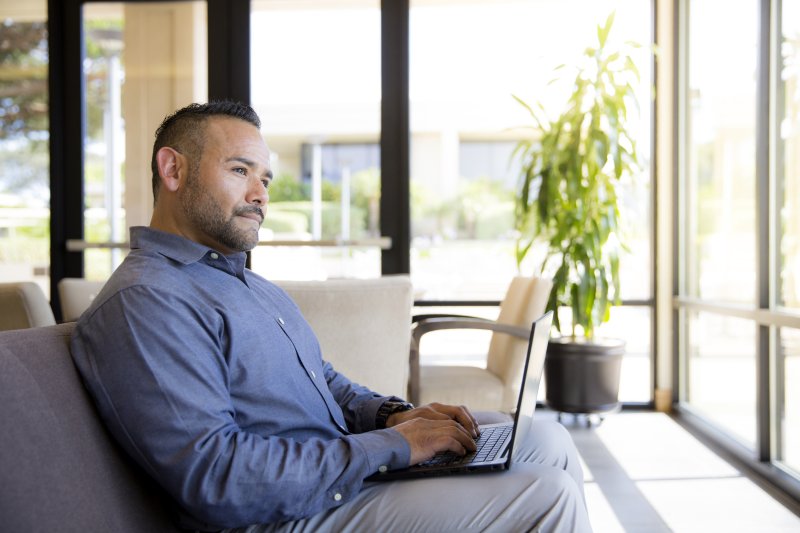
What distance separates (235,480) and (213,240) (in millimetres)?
530

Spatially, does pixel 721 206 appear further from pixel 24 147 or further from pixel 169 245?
pixel 24 147

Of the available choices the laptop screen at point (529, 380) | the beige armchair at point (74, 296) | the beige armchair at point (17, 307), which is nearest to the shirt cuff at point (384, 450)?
the laptop screen at point (529, 380)

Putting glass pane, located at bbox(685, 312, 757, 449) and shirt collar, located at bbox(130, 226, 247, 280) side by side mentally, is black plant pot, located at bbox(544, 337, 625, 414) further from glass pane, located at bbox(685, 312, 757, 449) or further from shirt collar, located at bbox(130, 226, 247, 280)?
shirt collar, located at bbox(130, 226, 247, 280)

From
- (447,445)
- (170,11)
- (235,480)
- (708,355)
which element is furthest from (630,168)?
(235,480)

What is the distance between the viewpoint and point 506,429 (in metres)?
1.75

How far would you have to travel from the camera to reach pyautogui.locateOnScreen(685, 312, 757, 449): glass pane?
3895 mm

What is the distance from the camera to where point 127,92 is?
5.25 m

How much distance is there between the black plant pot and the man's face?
319 centimetres

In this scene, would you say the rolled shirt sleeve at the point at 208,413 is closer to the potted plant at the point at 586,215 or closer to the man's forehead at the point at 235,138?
the man's forehead at the point at 235,138

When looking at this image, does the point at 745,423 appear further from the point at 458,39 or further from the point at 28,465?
the point at 28,465

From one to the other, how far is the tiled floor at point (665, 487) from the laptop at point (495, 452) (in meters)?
1.52

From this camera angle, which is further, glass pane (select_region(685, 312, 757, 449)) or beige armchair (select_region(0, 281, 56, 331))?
glass pane (select_region(685, 312, 757, 449))

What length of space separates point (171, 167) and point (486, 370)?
2.31 m

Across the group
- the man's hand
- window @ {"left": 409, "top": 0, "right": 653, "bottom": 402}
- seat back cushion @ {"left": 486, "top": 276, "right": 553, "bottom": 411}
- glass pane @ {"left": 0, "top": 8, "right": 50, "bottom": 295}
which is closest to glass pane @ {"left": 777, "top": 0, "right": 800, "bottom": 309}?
seat back cushion @ {"left": 486, "top": 276, "right": 553, "bottom": 411}
